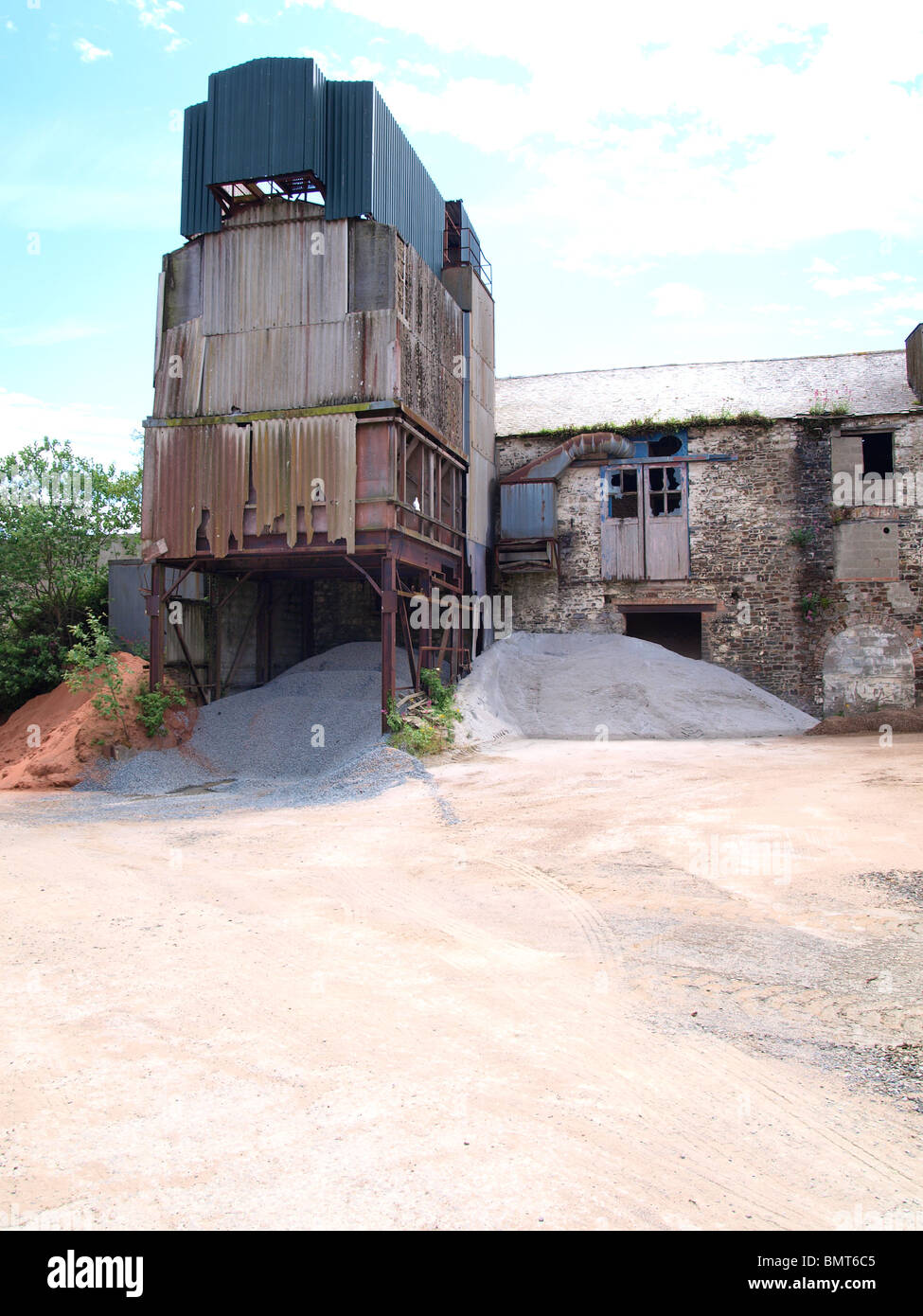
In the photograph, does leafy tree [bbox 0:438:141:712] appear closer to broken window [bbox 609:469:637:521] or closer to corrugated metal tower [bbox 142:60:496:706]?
corrugated metal tower [bbox 142:60:496:706]

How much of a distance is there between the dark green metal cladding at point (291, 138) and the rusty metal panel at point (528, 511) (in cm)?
769

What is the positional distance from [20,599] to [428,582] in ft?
30.8

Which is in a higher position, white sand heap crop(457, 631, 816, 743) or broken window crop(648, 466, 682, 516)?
broken window crop(648, 466, 682, 516)

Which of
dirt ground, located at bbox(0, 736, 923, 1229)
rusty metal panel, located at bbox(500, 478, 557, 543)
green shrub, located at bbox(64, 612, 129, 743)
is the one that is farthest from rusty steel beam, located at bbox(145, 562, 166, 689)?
rusty metal panel, located at bbox(500, 478, 557, 543)

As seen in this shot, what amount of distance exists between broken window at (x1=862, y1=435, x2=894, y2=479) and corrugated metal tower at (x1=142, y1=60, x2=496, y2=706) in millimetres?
11954

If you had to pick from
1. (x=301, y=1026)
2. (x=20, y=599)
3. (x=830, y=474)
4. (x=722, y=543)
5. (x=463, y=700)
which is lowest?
(x=301, y=1026)

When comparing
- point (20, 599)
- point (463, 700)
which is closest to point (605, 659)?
point (463, 700)

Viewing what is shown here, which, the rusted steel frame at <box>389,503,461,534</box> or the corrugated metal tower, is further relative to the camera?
the rusted steel frame at <box>389,503,461,534</box>

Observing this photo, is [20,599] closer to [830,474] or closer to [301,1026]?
[301,1026]

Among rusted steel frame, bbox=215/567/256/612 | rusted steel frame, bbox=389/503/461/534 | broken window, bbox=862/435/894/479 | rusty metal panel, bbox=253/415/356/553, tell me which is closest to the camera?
rusty metal panel, bbox=253/415/356/553

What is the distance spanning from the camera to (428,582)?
56.7 ft

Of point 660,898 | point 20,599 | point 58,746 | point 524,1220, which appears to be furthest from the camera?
point 20,599

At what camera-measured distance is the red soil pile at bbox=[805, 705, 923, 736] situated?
57.3 feet
